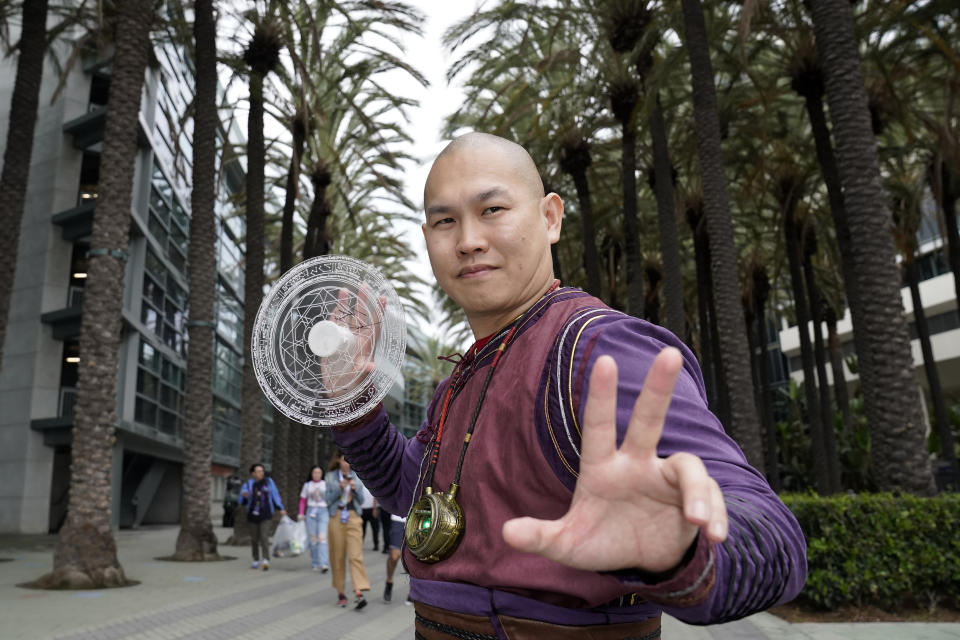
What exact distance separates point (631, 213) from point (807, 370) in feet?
24.9

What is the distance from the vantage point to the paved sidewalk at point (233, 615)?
291 inches

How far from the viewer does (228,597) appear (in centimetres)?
1002

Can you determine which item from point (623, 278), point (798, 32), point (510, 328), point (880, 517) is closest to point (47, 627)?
point (510, 328)

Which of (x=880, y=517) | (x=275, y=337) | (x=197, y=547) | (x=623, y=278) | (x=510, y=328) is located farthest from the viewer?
(x=623, y=278)

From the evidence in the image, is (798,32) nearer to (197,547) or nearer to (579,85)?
(579,85)

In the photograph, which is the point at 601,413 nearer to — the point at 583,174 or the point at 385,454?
the point at 385,454

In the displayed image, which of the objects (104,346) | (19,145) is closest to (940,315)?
(104,346)

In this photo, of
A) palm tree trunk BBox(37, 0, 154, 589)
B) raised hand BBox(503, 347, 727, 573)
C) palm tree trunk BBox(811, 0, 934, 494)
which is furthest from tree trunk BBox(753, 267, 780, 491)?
raised hand BBox(503, 347, 727, 573)

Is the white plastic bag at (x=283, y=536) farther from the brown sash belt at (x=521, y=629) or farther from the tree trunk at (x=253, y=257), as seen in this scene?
the brown sash belt at (x=521, y=629)

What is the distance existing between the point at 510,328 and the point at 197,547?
14.7 metres

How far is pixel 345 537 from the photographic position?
10.1 metres

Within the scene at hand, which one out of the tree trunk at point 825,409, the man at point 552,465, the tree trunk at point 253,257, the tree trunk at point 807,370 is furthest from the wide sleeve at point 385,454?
the tree trunk at point 825,409

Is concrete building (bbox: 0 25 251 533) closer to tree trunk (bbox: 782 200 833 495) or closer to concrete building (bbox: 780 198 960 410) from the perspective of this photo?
tree trunk (bbox: 782 200 833 495)

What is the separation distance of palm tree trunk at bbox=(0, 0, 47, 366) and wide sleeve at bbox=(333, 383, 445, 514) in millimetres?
13460
